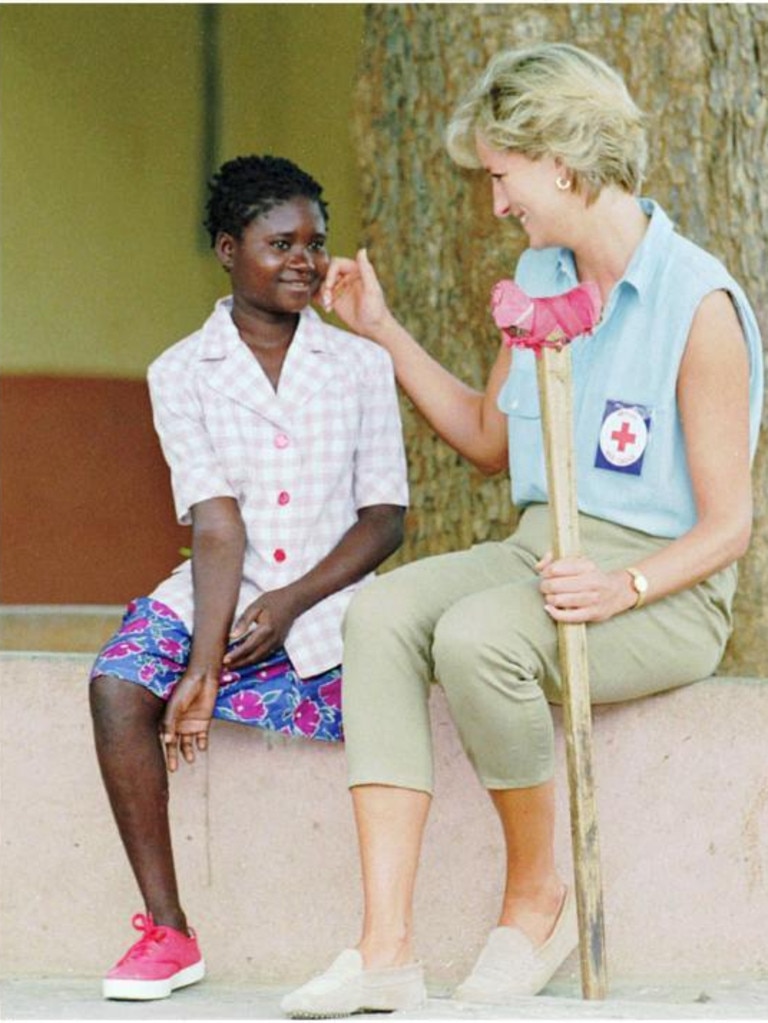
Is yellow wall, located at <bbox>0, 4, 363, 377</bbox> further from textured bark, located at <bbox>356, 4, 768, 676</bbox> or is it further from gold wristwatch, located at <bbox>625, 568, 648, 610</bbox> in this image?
gold wristwatch, located at <bbox>625, 568, 648, 610</bbox>

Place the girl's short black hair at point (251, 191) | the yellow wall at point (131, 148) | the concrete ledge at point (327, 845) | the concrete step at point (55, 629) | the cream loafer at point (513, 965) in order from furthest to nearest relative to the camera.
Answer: the yellow wall at point (131, 148) < the concrete step at point (55, 629) < the girl's short black hair at point (251, 191) < the concrete ledge at point (327, 845) < the cream loafer at point (513, 965)

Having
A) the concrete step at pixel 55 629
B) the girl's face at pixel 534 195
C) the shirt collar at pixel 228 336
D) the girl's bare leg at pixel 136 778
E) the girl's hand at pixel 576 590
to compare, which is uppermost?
the girl's face at pixel 534 195

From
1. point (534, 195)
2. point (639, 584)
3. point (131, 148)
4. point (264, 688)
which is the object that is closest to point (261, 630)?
point (264, 688)

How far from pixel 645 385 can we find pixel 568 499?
1.11 feet

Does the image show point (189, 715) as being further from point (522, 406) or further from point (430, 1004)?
point (522, 406)

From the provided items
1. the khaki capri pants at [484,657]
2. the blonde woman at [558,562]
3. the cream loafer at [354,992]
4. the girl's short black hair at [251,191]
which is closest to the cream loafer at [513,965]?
the blonde woman at [558,562]

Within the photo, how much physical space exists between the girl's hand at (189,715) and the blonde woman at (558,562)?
371 millimetres

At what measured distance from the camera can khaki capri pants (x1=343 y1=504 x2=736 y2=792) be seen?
11.8 feet

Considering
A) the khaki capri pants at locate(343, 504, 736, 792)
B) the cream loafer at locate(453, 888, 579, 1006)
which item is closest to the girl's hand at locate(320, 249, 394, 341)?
the khaki capri pants at locate(343, 504, 736, 792)

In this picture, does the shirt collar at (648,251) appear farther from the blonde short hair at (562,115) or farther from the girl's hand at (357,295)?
the girl's hand at (357,295)

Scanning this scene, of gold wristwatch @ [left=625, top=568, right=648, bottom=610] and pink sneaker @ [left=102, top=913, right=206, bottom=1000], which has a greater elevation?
gold wristwatch @ [left=625, top=568, right=648, bottom=610]

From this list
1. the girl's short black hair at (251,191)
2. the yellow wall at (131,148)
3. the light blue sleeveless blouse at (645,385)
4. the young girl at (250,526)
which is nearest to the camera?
the light blue sleeveless blouse at (645,385)

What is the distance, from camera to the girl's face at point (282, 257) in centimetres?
412

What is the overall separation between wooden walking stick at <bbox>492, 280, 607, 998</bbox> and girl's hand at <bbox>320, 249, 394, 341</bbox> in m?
0.65
